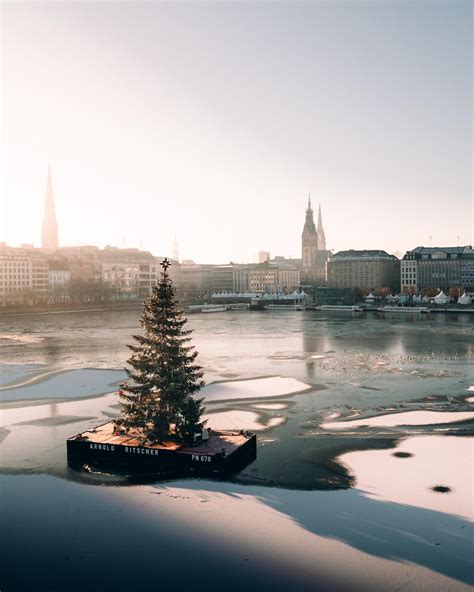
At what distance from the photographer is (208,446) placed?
25.9 metres

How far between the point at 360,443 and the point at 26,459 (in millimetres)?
14619

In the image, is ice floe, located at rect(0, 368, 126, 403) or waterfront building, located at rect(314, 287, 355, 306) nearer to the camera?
ice floe, located at rect(0, 368, 126, 403)

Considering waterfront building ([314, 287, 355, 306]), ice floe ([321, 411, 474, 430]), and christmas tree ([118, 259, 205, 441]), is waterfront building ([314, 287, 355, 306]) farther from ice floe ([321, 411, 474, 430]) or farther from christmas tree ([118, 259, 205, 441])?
christmas tree ([118, 259, 205, 441])

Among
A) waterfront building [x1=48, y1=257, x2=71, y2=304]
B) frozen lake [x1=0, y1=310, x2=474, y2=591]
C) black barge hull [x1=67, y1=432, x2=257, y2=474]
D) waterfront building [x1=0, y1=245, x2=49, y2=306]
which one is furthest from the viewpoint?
waterfront building [x1=48, y1=257, x2=71, y2=304]

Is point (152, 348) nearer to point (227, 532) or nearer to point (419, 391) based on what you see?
point (227, 532)

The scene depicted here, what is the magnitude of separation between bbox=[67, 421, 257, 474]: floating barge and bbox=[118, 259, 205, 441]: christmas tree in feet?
2.21

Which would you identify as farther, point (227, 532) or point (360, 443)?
point (360, 443)

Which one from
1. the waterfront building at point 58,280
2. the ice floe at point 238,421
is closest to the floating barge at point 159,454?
the ice floe at point 238,421

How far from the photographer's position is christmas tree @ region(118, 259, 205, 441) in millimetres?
26375

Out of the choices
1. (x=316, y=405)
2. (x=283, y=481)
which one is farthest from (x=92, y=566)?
(x=316, y=405)

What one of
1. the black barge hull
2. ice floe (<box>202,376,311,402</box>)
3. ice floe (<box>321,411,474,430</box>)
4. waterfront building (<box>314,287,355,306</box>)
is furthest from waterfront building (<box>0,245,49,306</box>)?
the black barge hull

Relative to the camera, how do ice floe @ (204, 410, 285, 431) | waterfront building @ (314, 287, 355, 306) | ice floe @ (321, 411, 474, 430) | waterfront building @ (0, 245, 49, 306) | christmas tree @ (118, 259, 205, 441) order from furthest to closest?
waterfront building @ (314, 287, 355, 306), waterfront building @ (0, 245, 49, 306), ice floe @ (321, 411, 474, 430), ice floe @ (204, 410, 285, 431), christmas tree @ (118, 259, 205, 441)

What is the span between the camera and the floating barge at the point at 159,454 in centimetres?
2456

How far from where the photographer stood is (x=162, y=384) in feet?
87.5
